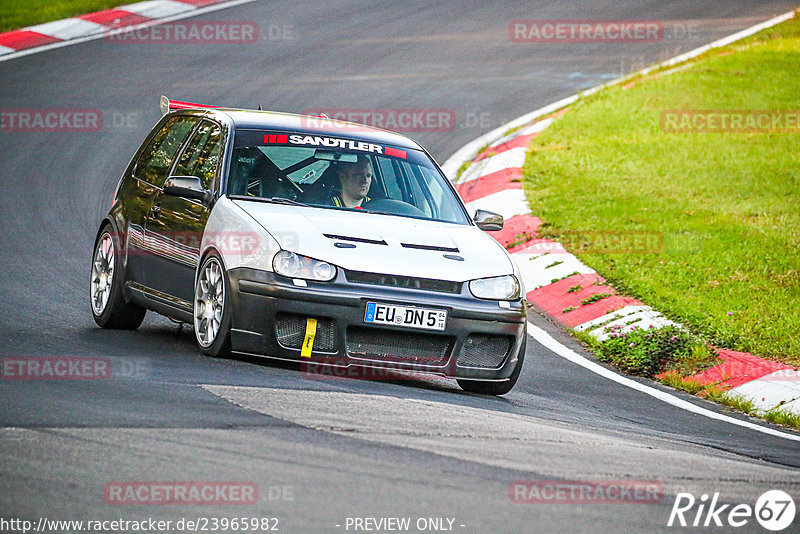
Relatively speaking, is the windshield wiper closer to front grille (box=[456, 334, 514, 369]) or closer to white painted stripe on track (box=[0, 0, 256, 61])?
front grille (box=[456, 334, 514, 369])

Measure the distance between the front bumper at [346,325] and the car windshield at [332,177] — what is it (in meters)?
0.97

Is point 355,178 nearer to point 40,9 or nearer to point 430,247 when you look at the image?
point 430,247

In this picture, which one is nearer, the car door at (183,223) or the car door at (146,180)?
the car door at (183,223)

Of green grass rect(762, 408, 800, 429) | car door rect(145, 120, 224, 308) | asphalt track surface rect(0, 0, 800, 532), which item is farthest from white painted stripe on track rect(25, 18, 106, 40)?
green grass rect(762, 408, 800, 429)

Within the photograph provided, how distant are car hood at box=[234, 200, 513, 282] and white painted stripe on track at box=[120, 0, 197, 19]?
52.5 ft

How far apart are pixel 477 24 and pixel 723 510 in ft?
64.7

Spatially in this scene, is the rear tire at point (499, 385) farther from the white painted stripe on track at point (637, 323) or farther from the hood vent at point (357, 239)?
the white painted stripe on track at point (637, 323)

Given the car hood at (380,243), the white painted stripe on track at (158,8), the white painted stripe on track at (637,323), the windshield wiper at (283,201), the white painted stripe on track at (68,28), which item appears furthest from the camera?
the white painted stripe on track at (158,8)

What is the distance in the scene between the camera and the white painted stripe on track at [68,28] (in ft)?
69.5

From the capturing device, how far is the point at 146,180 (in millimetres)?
8852

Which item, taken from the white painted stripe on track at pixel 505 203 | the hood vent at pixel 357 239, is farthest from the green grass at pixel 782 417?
the white painted stripe on track at pixel 505 203

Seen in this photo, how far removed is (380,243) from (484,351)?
0.89 m

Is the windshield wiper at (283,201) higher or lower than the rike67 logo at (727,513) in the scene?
higher

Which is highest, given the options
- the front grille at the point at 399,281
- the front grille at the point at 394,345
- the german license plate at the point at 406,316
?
the front grille at the point at 399,281
